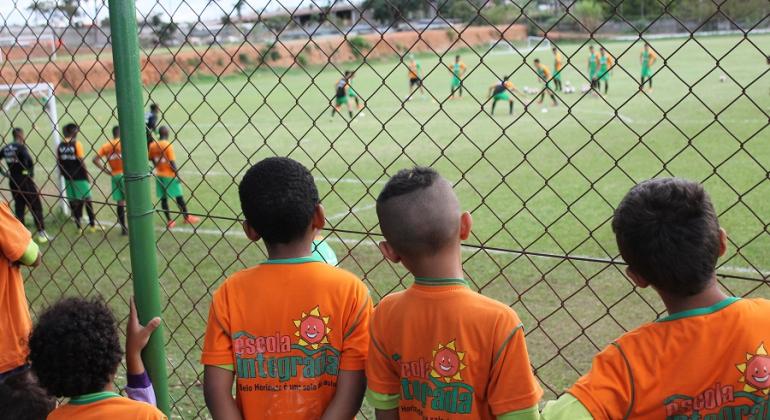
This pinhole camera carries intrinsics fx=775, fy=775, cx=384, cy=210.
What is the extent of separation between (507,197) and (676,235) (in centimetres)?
874

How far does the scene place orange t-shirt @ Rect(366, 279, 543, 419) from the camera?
193 cm

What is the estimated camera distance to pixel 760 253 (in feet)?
24.0

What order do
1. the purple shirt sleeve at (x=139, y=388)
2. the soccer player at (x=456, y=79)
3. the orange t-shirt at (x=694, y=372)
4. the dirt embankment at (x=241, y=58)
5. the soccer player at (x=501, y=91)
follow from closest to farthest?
1. the orange t-shirt at (x=694, y=372)
2. the purple shirt sleeve at (x=139, y=388)
3. the soccer player at (x=456, y=79)
4. the soccer player at (x=501, y=91)
5. the dirt embankment at (x=241, y=58)

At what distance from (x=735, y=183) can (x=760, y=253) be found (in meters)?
3.29

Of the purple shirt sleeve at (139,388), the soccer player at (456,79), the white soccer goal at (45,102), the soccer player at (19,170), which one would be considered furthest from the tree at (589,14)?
the soccer player at (19,170)

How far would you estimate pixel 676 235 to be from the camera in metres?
1.78

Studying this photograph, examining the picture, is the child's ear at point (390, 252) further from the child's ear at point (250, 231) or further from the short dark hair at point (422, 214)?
the child's ear at point (250, 231)

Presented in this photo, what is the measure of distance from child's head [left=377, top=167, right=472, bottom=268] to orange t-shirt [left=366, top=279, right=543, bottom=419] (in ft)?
0.32

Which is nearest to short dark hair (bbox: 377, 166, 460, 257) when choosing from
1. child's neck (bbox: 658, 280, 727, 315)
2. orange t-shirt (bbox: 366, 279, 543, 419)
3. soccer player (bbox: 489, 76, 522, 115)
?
orange t-shirt (bbox: 366, 279, 543, 419)

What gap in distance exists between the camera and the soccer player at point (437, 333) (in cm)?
194

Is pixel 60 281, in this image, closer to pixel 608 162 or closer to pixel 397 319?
pixel 397 319

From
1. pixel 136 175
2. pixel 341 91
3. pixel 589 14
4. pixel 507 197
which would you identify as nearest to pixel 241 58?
pixel 589 14

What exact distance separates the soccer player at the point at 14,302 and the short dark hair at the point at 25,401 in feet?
2.07

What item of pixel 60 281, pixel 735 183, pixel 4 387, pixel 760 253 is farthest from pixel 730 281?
pixel 60 281
